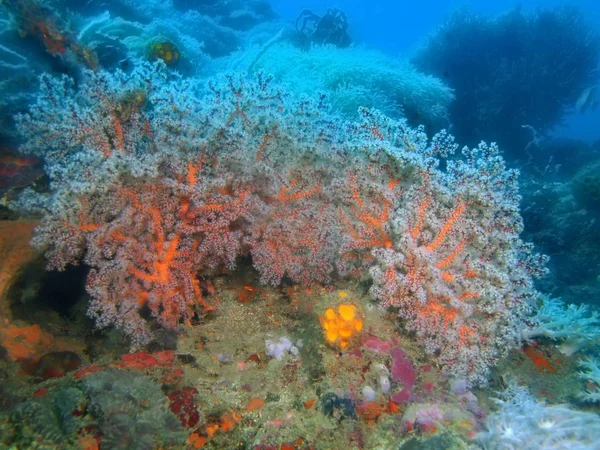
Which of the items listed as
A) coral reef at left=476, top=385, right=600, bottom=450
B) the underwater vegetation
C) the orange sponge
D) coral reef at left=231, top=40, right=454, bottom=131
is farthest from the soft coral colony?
the underwater vegetation

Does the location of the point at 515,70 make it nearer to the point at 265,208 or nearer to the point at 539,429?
the point at 265,208

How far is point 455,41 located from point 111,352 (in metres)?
15.6

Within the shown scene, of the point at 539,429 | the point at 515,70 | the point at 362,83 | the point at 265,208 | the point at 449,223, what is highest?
the point at 515,70

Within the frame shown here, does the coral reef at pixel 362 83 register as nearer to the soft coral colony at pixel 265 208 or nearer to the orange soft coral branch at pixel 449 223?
the soft coral colony at pixel 265 208

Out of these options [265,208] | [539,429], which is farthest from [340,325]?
[539,429]

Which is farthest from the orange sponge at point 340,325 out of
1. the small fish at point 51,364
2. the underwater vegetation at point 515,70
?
the underwater vegetation at point 515,70

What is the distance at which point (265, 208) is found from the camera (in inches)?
155

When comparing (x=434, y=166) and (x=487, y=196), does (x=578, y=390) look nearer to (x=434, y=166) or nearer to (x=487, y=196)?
(x=487, y=196)

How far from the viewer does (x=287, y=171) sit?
13.9 feet

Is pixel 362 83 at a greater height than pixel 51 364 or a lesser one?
greater

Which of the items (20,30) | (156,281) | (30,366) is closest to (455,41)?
(20,30)

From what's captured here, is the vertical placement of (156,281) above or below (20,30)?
below

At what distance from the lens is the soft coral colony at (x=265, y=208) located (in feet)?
11.4

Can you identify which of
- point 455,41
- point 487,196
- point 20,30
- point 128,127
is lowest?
point 128,127
